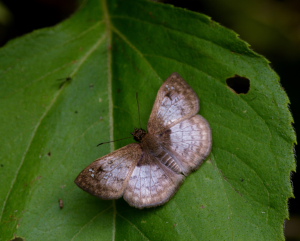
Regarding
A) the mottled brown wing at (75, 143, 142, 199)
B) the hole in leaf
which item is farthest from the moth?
the hole in leaf

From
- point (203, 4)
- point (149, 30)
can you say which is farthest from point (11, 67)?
point (203, 4)

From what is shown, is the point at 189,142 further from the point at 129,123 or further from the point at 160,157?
the point at 129,123

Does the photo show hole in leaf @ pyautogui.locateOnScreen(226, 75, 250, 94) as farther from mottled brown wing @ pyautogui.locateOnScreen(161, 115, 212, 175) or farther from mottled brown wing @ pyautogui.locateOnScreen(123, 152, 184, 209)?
mottled brown wing @ pyautogui.locateOnScreen(123, 152, 184, 209)

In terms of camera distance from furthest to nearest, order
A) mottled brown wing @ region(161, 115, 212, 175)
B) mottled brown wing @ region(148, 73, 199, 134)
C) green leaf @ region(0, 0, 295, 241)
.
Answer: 1. mottled brown wing @ region(148, 73, 199, 134)
2. mottled brown wing @ region(161, 115, 212, 175)
3. green leaf @ region(0, 0, 295, 241)

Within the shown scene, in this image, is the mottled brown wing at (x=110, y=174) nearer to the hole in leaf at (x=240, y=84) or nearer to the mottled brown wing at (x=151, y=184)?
the mottled brown wing at (x=151, y=184)

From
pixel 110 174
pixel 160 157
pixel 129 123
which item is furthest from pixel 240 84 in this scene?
pixel 110 174

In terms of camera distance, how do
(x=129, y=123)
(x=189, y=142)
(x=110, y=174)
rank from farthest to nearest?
1. (x=129, y=123)
2. (x=189, y=142)
3. (x=110, y=174)
